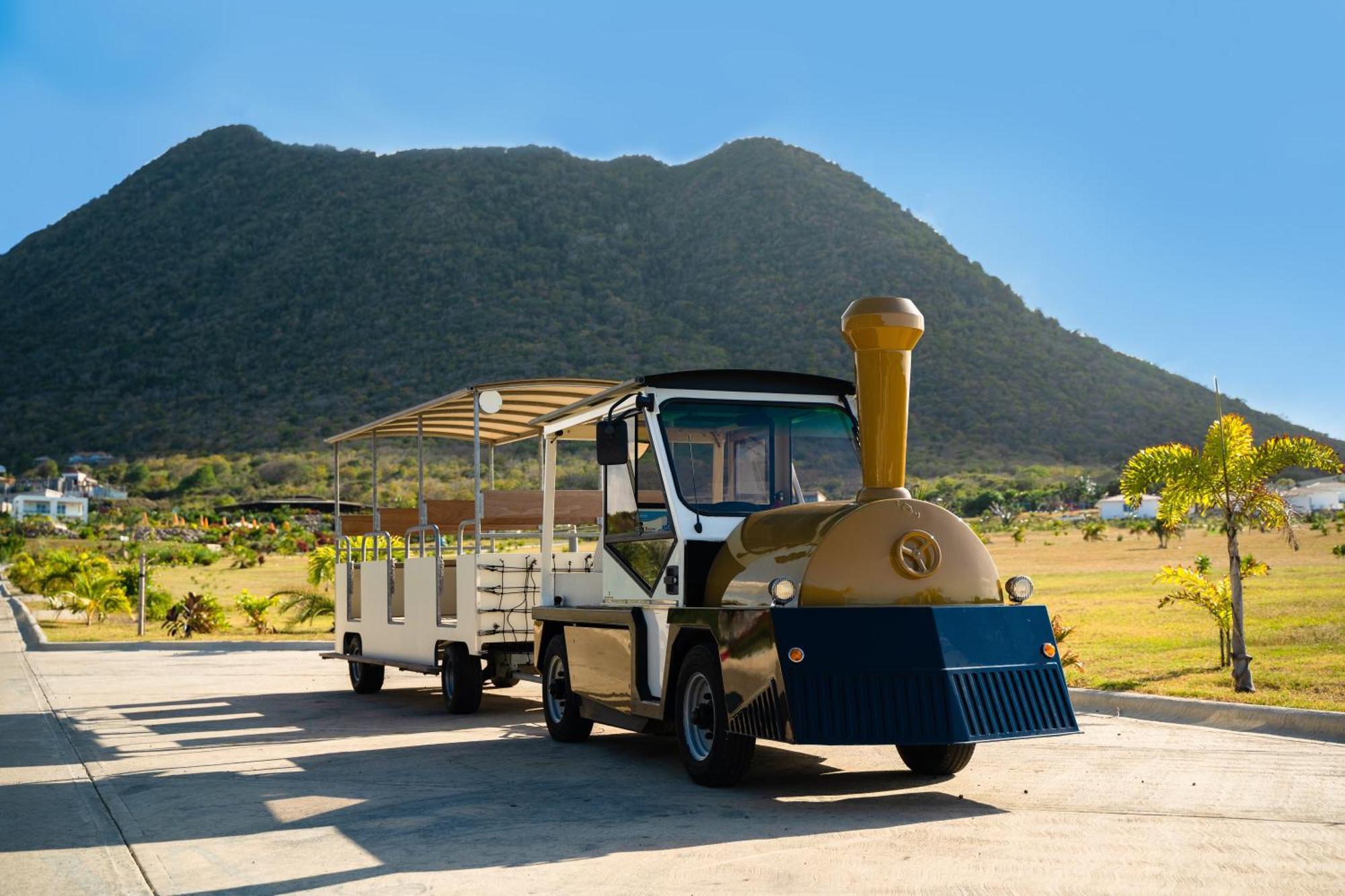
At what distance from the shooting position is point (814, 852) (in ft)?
22.2

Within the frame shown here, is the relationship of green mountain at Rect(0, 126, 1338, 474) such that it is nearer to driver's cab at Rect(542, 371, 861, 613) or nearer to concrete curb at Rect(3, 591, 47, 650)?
concrete curb at Rect(3, 591, 47, 650)

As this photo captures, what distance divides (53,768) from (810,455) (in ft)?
18.4

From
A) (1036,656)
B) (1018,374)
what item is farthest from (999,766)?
(1018,374)

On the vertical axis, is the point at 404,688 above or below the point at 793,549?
below

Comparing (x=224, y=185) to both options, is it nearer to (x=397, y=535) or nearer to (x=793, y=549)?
(x=397, y=535)

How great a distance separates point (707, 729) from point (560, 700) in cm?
269

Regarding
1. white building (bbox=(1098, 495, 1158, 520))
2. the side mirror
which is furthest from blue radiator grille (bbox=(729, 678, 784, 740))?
white building (bbox=(1098, 495, 1158, 520))

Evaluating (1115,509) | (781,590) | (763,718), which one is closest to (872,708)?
(763,718)

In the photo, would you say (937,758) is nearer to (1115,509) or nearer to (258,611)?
(258,611)

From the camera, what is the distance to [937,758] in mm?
9039

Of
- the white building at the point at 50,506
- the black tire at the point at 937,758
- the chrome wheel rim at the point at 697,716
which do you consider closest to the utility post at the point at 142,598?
the chrome wheel rim at the point at 697,716

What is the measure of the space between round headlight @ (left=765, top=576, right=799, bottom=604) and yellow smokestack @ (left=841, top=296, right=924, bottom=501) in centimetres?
74

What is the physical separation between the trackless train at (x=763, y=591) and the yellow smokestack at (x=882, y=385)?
0.04ft

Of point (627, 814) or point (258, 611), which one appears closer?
point (627, 814)
